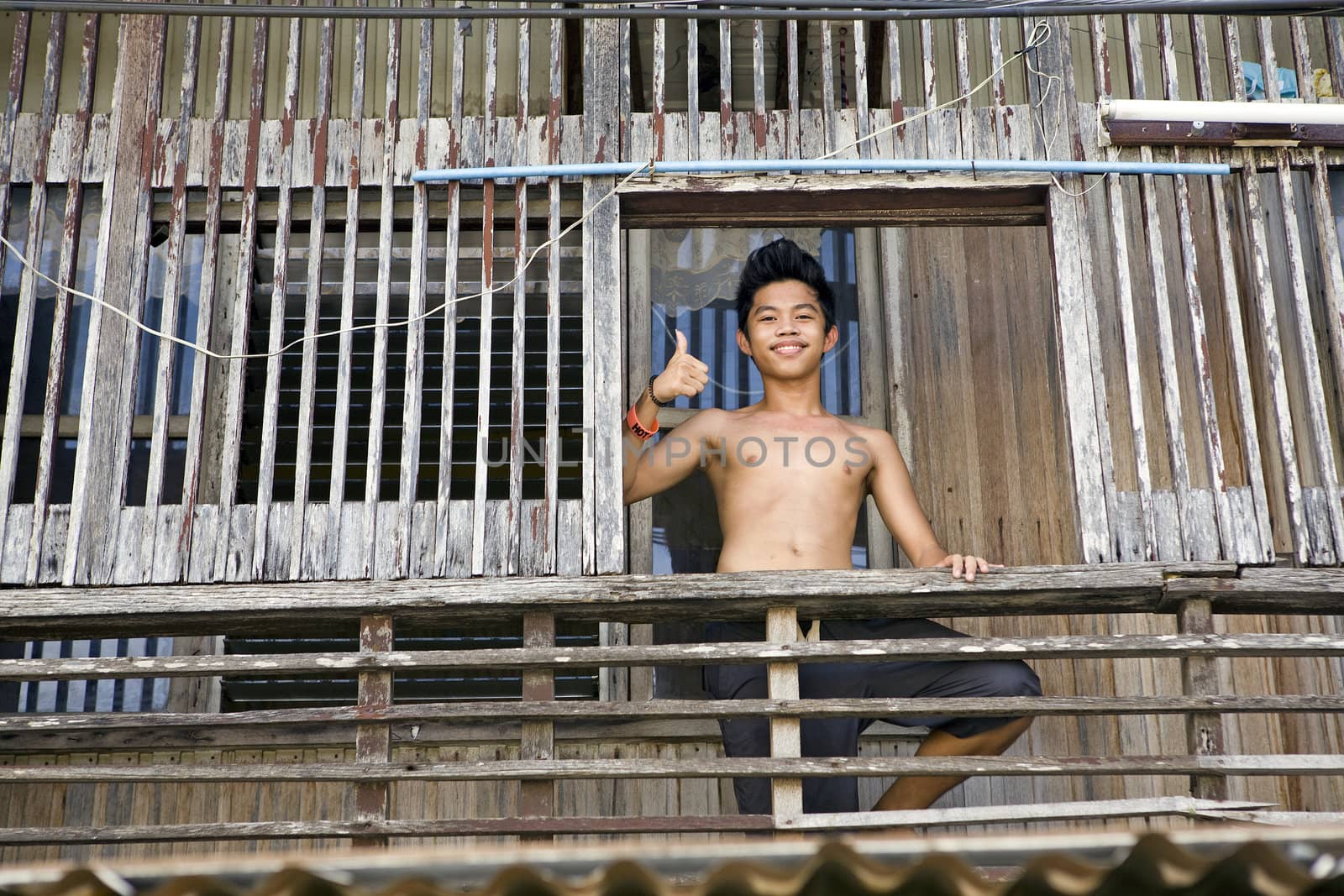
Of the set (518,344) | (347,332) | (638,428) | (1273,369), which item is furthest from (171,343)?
(1273,369)

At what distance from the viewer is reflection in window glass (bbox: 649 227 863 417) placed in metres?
7.20

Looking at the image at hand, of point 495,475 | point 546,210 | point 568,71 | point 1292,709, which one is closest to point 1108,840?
point 1292,709

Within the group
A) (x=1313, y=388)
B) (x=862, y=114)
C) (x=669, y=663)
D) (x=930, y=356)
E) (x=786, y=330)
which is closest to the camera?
(x=669, y=663)

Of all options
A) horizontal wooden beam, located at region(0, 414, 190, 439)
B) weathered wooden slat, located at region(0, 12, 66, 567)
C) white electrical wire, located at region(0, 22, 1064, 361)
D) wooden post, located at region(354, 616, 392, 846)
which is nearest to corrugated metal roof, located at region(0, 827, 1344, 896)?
wooden post, located at region(354, 616, 392, 846)

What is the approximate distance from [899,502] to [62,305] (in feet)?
11.3

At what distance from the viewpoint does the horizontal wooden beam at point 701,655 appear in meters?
5.05

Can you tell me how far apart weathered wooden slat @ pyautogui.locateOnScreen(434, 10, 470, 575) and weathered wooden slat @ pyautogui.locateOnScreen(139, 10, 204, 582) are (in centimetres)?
96

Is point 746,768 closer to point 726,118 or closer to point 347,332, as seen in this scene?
point 347,332

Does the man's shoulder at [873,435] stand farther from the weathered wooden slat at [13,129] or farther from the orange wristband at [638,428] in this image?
the weathered wooden slat at [13,129]

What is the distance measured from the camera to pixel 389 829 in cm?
498

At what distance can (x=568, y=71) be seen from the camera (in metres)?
7.84

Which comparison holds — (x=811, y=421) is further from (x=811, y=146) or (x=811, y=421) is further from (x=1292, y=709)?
(x=1292, y=709)

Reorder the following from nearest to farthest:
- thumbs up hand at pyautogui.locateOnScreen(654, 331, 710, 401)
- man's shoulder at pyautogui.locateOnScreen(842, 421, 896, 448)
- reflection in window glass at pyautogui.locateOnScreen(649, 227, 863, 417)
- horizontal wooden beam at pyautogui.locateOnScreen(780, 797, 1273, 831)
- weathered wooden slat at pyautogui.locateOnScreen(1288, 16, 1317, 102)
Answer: horizontal wooden beam at pyautogui.locateOnScreen(780, 797, 1273, 831) → thumbs up hand at pyautogui.locateOnScreen(654, 331, 710, 401) → weathered wooden slat at pyautogui.locateOnScreen(1288, 16, 1317, 102) → man's shoulder at pyautogui.locateOnScreen(842, 421, 896, 448) → reflection in window glass at pyautogui.locateOnScreen(649, 227, 863, 417)

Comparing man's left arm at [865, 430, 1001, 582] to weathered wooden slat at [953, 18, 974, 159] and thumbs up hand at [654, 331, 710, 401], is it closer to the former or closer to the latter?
thumbs up hand at [654, 331, 710, 401]
